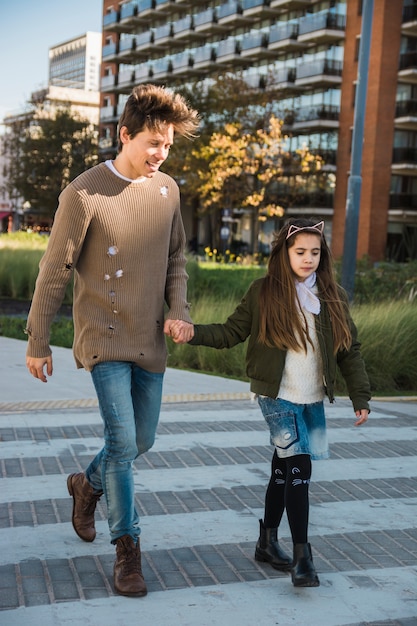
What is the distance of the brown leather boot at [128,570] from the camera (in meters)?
3.74

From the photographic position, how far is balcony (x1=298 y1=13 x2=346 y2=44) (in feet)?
175

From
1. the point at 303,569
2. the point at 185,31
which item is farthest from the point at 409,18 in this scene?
the point at 303,569

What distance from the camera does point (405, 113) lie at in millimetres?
50844

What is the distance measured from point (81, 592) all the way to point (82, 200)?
162 cm

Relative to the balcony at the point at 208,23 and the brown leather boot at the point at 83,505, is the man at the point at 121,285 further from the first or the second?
the balcony at the point at 208,23

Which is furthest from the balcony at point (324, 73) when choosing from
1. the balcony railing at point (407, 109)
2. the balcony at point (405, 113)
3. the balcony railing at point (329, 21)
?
the balcony railing at point (407, 109)

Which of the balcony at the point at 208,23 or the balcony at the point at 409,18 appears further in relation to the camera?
the balcony at the point at 208,23

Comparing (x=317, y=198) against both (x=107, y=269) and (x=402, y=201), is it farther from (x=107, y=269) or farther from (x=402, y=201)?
(x=107, y=269)

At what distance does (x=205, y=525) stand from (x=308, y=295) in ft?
4.73

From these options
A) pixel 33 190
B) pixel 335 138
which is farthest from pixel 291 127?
pixel 33 190

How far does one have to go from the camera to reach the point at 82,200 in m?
3.76

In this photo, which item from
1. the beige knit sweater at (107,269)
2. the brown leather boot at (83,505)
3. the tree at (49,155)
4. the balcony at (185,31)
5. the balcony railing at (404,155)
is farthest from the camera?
the balcony at (185,31)

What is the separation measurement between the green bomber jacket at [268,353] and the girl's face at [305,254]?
0.17 m

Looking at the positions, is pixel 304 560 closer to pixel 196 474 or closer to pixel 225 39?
pixel 196 474
